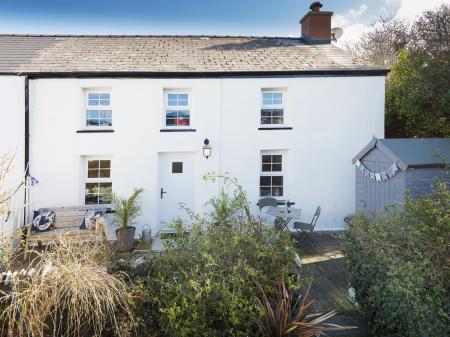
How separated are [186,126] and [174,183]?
6.24 ft

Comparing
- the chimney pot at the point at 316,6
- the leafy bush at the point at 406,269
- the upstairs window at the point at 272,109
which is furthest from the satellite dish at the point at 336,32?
the leafy bush at the point at 406,269

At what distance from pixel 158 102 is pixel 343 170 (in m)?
6.39

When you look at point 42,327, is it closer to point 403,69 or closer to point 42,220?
point 42,220

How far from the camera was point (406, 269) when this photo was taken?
288cm

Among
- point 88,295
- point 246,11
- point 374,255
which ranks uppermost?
point 246,11

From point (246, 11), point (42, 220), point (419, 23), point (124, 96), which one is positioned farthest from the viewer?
point (246, 11)

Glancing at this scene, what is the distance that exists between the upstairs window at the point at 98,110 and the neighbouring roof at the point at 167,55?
2.56 feet

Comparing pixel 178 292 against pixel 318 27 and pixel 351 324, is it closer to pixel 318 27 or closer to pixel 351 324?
pixel 351 324

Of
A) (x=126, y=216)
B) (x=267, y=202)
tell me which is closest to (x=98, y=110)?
(x=126, y=216)

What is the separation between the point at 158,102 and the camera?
886 centimetres

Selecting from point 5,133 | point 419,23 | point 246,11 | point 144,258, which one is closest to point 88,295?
point 144,258

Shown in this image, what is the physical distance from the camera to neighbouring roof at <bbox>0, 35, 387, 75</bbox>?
8953 millimetres

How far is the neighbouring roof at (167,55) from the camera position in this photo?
895cm

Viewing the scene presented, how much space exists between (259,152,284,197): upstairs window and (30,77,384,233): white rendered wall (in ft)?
0.90
